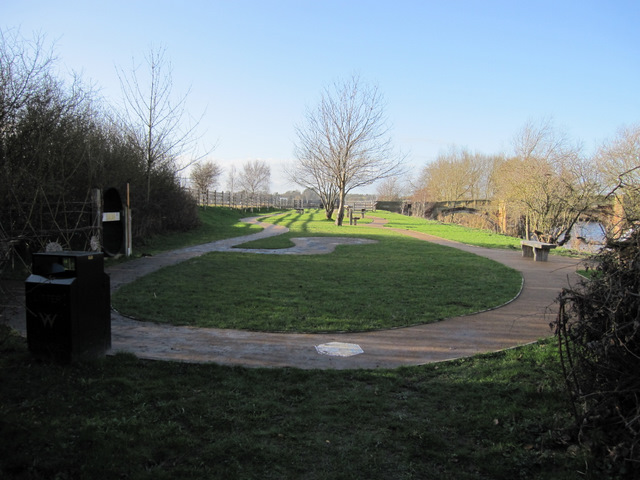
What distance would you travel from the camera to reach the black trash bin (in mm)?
4543

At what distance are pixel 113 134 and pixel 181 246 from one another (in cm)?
544

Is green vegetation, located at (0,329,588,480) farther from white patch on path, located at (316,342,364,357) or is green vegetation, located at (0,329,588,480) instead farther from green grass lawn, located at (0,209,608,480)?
white patch on path, located at (316,342,364,357)

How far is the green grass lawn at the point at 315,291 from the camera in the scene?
7.03 m

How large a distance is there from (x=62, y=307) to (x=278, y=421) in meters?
2.60

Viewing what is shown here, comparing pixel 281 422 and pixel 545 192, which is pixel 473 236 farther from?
pixel 281 422

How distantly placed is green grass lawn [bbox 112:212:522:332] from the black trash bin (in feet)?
6.65

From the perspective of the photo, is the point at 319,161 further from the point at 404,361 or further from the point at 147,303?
the point at 404,361

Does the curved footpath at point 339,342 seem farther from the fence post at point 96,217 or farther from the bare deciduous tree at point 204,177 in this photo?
the bare deciduous tree at point 204,177

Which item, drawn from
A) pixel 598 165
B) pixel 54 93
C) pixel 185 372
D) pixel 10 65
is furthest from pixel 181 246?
pixel 598 165

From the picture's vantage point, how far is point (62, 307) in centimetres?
456

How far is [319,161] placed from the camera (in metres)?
34.4

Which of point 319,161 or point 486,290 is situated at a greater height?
point 319,161

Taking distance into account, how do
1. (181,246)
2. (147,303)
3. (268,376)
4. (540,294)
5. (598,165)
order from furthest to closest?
(598,165) → (181,246) → (540,294) → (147,303) → (268,376)

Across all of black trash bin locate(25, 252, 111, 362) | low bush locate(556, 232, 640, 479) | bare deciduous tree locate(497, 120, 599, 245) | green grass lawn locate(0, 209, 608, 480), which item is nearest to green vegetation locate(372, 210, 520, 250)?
bare deciduous tree locate(497, 120, 599, 245)
